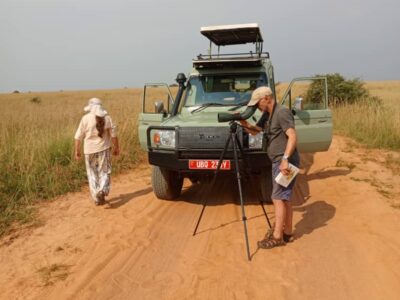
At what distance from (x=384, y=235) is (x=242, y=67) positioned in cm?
340

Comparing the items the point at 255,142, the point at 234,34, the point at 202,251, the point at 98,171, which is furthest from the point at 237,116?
the point at 234,34

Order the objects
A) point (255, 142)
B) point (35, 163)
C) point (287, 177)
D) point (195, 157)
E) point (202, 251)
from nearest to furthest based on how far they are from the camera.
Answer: point (287, 177), point (202, 251), point (255, 142), point (195, 157), point (35, 163)

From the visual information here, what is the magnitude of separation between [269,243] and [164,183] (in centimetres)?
212

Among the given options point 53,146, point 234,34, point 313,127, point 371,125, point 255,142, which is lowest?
point 53,146

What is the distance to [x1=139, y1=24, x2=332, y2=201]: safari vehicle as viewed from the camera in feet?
17.2

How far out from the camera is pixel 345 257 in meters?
4.15

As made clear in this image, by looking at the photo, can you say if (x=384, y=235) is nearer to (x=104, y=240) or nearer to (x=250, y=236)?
(x=250, y=236)

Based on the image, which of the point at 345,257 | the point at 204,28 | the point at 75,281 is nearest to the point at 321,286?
the point at 345,257

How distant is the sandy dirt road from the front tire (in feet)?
0.43

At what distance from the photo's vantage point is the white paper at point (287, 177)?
4203 mm

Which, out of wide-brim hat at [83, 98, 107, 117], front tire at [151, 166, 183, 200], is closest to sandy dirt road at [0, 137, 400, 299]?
front tire at [151, 166, 183, 200]

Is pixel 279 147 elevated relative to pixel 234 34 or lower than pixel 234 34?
lower

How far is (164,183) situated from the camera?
6.05 meters

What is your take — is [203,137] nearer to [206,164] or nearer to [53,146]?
[206,164]
